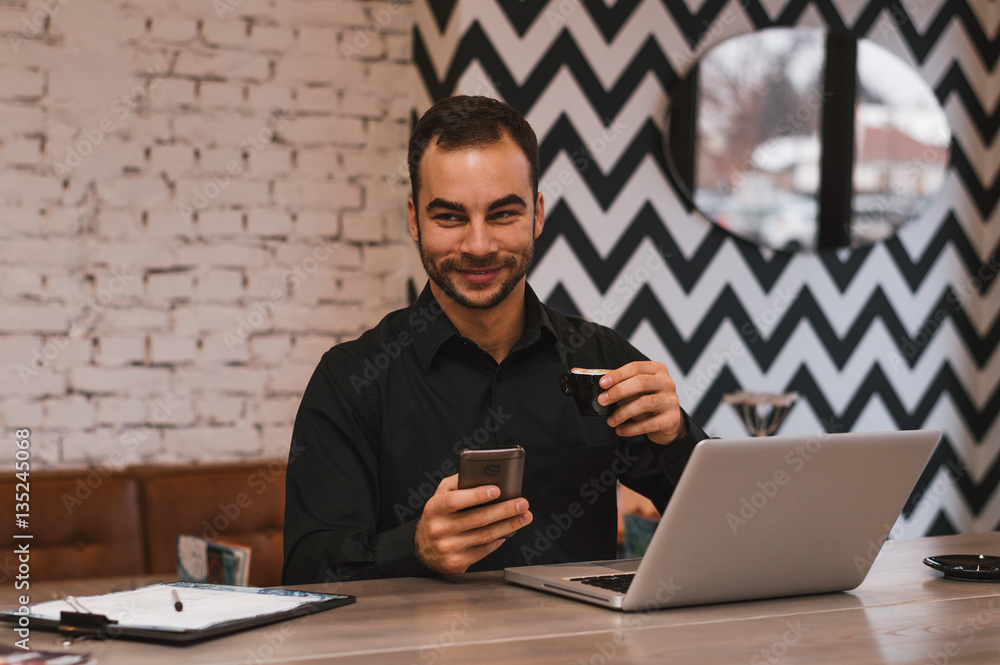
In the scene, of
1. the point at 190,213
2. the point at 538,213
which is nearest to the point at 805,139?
the point at 538,213

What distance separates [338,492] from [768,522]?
2.32 ft

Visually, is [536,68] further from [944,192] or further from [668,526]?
[668,526]

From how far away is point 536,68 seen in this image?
2.79 metres

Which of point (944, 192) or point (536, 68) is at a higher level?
point (536, 68)

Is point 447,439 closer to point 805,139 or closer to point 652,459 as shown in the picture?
point 652,459

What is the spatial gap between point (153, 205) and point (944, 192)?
2557 mm

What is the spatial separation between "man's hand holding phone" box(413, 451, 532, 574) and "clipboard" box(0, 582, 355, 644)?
0.48 feet

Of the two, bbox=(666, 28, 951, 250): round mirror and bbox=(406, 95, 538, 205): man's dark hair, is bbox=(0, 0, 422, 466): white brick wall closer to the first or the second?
bbox=(666, 28, 951, 250): round mirror

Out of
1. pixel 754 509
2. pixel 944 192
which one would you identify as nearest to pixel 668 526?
pixel 754 509

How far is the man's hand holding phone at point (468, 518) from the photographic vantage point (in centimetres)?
124

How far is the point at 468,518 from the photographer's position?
1.27 m

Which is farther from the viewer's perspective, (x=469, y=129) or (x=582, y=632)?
(x=469, y=129)

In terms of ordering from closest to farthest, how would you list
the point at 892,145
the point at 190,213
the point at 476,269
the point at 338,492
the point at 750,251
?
1. the point at 338,492
2. the point at 476,269
3. the point at 190,213
4. the point at 750,251
5. the point at 892,145

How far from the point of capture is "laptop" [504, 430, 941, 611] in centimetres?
114
